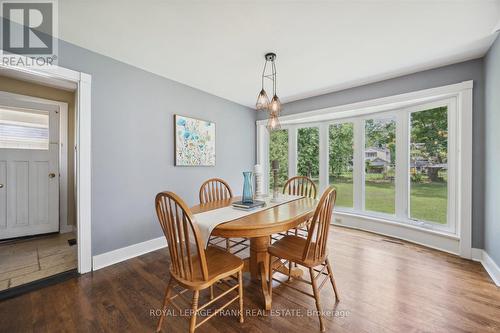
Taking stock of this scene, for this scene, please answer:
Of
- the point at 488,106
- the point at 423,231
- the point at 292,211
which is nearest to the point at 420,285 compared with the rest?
the point at 423,231

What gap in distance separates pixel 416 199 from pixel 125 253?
4047 mm

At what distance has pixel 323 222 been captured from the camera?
1.50 meters

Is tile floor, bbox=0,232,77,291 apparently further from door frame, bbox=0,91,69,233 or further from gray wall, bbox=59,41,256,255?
gray wall, bbox=59,41,256,255

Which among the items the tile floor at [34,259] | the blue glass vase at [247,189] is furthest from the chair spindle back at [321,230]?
the tile floor at [34,259]

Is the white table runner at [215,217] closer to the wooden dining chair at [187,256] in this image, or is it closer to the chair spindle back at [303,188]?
the wooden dining chair at [187,256]

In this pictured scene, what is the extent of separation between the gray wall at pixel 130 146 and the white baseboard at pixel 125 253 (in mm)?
60

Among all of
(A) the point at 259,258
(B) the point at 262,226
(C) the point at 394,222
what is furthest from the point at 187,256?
(C) the point at 394,222

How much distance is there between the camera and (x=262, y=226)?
4.66 ft

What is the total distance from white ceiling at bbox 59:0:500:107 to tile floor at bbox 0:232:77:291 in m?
2.39

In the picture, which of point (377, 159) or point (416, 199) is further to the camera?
point (377, 159)

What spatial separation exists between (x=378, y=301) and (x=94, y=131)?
3.20m

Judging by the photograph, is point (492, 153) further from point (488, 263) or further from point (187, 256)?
point (187, 256)

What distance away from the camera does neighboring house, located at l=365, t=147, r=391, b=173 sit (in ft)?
10.8

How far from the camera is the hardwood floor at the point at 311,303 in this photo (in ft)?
4.79
